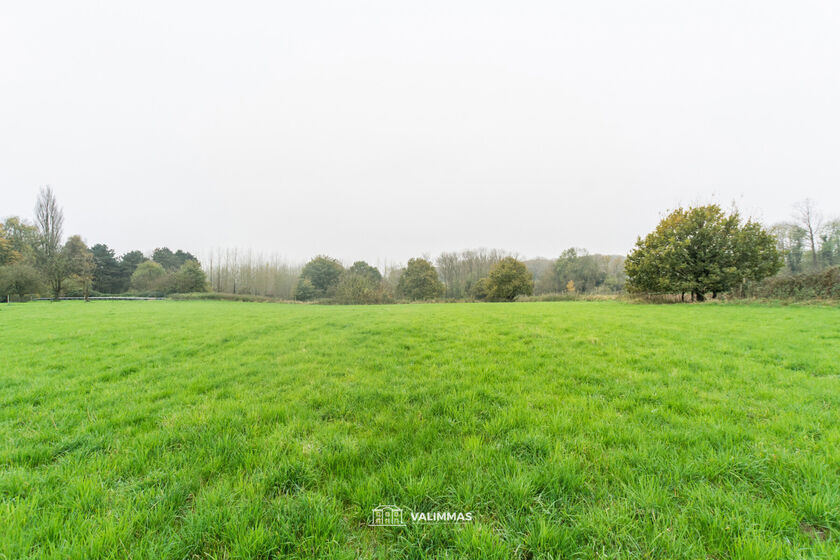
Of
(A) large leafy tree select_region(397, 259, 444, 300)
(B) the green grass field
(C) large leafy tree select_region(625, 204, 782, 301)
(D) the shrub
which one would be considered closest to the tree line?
(A) large leafy tree select_region(397, 259, 444, 300)

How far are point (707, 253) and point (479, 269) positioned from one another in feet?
105

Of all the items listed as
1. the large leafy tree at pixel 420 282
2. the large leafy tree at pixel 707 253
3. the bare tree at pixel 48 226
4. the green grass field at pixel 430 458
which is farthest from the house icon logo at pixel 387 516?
the bare tree at pixel 48 226

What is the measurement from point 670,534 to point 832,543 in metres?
0.90

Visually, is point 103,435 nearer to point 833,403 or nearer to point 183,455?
point 183,455

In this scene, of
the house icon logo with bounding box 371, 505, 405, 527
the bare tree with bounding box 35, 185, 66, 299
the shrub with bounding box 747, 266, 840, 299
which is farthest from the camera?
the bare tree with bounding box 35, 185, 66, 299

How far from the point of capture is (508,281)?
35.0 m

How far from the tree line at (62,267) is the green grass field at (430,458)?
3923 cm

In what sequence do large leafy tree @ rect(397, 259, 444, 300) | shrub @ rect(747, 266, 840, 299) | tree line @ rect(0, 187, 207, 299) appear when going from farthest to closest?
large leafy tree @ rect(397, 259, 444, 300), tree line @ rect(0, 187, 207, 299), shrub @ rect(747, 266, 840, 299)

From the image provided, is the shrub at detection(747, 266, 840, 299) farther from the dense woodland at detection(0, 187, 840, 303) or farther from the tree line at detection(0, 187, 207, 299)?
the tree line at detection(0, 187, 207, 299)

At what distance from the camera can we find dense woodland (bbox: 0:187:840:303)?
695 inches

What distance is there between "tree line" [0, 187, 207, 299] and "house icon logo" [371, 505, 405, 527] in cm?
4405

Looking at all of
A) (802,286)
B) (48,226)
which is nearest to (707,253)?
(802,286)

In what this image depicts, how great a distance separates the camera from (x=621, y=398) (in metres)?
3.44

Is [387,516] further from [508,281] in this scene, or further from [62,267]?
[62,267]
